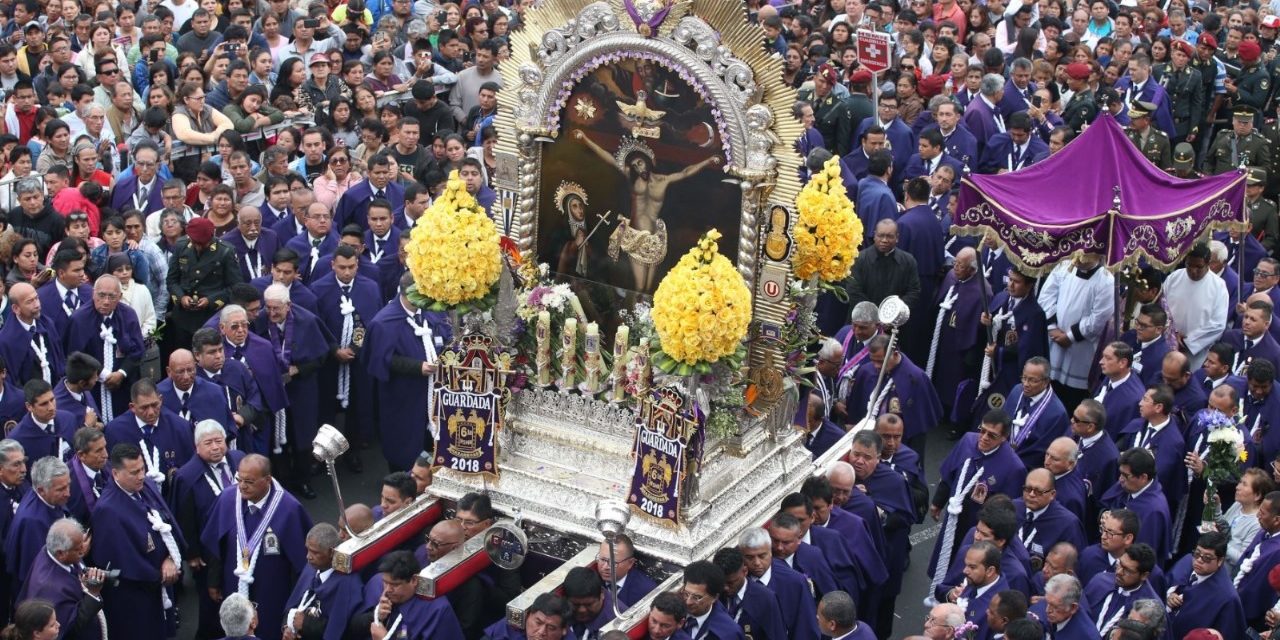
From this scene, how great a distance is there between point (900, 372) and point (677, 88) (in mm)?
3863

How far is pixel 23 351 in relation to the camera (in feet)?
51.0

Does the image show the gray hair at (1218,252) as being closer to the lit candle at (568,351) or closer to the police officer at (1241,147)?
the police officer at (1241,147)

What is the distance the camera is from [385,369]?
1606cm

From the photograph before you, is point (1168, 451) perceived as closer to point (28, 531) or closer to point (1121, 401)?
point (1121, 401)

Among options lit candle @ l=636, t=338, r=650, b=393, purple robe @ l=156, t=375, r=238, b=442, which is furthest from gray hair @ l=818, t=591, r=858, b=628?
purple robe @ l=156, t=375, r=238, b=442

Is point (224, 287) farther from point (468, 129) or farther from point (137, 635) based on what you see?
point (468, 129)

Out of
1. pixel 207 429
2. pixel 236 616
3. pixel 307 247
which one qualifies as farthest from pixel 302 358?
pixel 236 616

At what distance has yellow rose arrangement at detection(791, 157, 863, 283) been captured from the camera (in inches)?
535

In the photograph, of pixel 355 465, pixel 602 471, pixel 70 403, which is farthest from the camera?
pixel 355 465

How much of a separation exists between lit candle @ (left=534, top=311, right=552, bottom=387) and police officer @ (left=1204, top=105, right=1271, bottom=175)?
36.1 feet

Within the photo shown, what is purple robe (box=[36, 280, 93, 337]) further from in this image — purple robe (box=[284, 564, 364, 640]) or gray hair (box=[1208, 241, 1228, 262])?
gray hair (box=[1208, 241, 1228, 262])

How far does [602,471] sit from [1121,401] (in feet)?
15.5

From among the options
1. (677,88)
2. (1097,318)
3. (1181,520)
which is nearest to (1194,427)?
(1181,520)

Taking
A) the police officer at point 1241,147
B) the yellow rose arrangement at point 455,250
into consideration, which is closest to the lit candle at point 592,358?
the yellow rose arrangement at point 455,250
